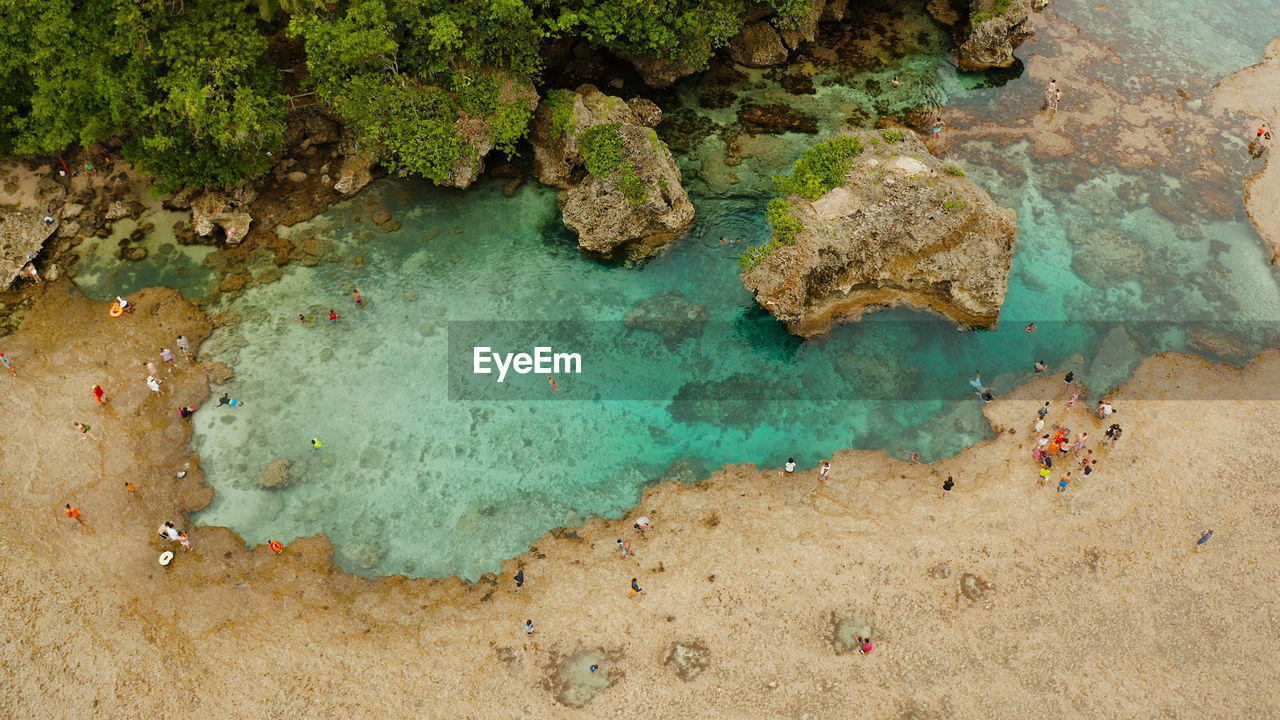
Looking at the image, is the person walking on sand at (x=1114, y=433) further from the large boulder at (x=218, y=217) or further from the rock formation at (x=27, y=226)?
the rock formation at (x=27, y=226)

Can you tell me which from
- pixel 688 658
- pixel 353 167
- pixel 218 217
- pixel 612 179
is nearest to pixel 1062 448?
pixel 688 658

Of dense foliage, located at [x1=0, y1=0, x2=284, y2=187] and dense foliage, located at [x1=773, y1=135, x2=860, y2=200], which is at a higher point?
dense foliage, located at [x1=0, y1=0, x2=284, y2=187]

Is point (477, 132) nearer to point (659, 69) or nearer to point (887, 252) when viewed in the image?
point (659, 69)

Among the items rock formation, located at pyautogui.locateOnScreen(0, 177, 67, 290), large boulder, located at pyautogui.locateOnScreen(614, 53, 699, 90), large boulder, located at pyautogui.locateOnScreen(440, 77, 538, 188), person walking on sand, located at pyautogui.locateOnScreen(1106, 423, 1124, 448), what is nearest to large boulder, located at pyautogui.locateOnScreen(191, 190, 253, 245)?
rock formation, located at pyautogui.locateOnScreen(0, 177, 67, 290)

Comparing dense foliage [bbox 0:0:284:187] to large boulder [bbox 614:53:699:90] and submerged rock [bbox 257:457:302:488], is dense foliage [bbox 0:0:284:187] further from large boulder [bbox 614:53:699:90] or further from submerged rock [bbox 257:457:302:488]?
large boulder [bbox 614:53:699:90]

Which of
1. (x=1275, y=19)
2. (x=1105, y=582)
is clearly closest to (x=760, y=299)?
(x=1105, y=582)

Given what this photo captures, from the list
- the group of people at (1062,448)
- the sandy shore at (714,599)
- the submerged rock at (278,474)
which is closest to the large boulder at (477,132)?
the submerged rock at (278,474)
